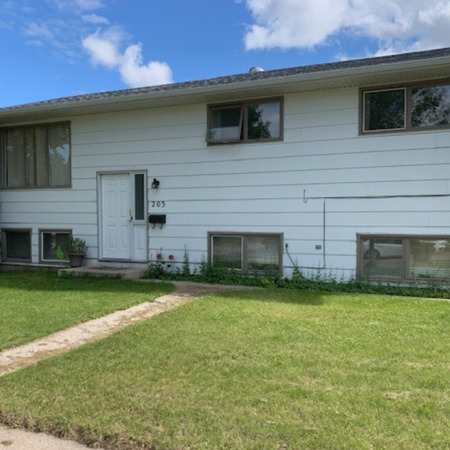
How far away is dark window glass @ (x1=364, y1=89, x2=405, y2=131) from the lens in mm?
6902

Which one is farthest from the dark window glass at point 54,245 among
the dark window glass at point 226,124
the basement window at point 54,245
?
the dark window glass at point 226,124

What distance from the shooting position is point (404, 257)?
22.8 ft

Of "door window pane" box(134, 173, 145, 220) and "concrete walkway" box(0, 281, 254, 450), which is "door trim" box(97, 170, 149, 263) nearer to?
"door window pane" box(134, 173, 145, 220)

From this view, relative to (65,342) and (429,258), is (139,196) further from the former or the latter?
(429,258)

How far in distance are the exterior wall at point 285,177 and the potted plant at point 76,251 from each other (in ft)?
0.59

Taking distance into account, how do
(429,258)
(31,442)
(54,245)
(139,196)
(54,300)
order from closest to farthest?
(31,442)
(54,300)
(429,258)
(139,196)
(54,245)

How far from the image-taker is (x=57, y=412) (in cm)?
275

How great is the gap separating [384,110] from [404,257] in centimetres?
241

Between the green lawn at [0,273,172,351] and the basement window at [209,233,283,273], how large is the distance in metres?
1.37

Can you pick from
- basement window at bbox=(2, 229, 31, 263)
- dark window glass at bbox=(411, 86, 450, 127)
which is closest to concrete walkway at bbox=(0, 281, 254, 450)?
dark window glass at bbox=(411, 86, 450, 127)

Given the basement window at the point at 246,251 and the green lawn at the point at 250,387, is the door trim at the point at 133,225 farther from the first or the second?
the green lawn at the point at 250,387

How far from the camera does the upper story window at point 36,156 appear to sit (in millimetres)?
9500

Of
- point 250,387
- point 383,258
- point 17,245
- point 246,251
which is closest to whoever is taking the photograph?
point 250,387

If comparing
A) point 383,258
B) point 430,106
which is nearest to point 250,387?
point 383,258
